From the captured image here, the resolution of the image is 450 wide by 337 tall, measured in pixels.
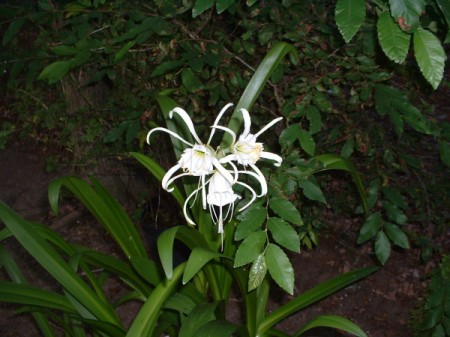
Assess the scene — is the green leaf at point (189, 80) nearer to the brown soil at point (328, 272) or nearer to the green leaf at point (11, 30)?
the green leaf at point (11, 30)

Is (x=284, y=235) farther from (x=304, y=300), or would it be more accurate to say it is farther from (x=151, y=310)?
(x=304, y=300)

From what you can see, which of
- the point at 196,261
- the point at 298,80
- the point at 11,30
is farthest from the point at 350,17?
the point at 11,30

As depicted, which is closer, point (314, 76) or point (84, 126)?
point (314, 76)

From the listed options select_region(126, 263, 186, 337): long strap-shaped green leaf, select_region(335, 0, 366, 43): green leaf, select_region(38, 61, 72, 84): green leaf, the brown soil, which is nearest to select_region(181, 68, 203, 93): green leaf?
select_region(38, 61, 72, 84): green leaf

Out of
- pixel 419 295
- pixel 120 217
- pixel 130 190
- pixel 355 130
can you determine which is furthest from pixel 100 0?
pixel 419 295

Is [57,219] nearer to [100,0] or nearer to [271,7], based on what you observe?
[100,0]

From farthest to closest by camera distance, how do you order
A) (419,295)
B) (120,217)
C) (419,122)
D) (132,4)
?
(419,295)
(132,4)
(120,217)
(419,122)

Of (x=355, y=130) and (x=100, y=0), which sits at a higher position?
(x=100, y=0)
